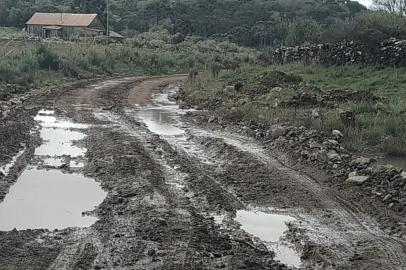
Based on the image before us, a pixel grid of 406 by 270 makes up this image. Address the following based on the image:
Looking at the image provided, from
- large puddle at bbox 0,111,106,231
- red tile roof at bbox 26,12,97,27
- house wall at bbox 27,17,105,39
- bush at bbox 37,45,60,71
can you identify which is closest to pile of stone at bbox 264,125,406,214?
large puddle at bbox 0,111,106,231

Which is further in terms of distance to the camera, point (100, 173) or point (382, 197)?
point (100, 173)

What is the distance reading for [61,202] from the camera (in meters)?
8.19

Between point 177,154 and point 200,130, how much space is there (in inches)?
138

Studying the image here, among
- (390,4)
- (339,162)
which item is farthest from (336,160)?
(390,4)

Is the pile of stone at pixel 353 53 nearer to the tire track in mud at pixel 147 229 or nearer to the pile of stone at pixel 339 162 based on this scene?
the pile of stone at pixel 339 162

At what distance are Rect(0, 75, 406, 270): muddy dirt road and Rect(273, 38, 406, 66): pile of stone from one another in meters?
12.8

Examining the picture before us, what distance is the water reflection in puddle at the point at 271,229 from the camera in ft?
20.6

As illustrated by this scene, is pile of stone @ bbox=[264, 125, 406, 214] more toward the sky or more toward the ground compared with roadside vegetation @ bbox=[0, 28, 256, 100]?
more toward the sky

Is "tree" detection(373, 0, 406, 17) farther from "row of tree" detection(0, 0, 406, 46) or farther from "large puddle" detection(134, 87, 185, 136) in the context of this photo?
"large puddle" detection(134, 87, 185, 136)

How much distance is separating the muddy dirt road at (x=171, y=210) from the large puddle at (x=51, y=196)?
2 centimetres

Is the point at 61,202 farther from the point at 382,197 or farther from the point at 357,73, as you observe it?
the point at 357,73

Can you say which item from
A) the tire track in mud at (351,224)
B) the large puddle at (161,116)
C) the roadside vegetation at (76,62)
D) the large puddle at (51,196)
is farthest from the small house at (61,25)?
the tire track in mud at (351,224)

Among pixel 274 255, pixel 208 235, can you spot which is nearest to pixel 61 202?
pixel 208 235

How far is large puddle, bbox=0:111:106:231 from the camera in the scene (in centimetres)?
729
